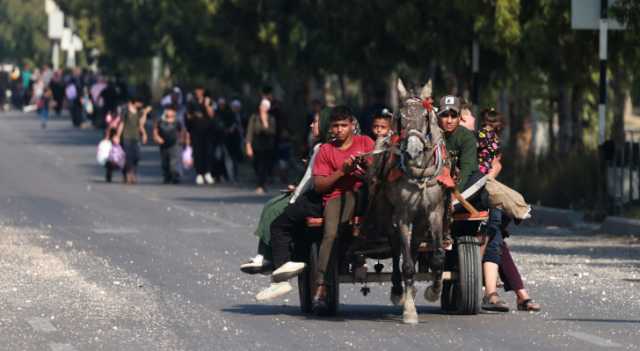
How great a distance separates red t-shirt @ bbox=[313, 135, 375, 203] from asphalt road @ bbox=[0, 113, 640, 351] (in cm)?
97

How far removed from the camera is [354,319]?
50.1 ft

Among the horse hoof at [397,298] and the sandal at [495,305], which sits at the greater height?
the horse hoof at [397,298]

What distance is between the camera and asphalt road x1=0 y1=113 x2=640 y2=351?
45.5 feet

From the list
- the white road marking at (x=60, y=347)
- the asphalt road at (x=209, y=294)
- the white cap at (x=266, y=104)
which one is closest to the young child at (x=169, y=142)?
the white cap at (x=266, y=104)

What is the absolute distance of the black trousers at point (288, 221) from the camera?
49.7 feet

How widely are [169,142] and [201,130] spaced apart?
3.98 feet

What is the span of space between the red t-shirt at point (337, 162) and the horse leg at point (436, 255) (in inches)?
29.8

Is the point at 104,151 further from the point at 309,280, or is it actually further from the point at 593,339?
the point at 593,339

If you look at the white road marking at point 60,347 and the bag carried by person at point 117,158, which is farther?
the bag carried by person at point 117,158

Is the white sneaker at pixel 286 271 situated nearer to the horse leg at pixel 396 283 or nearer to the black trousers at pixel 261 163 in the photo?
the horse leg at pixel 396 283

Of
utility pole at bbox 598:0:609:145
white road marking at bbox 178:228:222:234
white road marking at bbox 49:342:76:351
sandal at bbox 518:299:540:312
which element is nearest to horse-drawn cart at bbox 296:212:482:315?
sandal at bbox 518:299:540:312

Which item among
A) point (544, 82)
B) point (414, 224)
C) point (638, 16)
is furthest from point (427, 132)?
point (544, 82)

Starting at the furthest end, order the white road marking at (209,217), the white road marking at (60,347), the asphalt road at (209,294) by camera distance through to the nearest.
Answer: the white road marking at (209,217) → the asphalt road at (209,294) → the white road marking at (60,347)

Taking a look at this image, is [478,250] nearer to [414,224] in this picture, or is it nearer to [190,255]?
[414,224]
